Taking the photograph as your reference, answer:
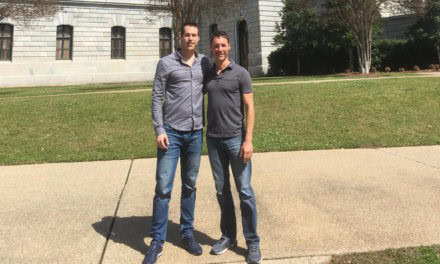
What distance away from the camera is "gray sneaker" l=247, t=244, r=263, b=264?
3.22 meters

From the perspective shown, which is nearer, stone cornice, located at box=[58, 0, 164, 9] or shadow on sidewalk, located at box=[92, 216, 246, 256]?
shadow on sidewalk, located at box=[92, 216, 246, 256]

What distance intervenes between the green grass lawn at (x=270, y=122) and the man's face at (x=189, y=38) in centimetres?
472

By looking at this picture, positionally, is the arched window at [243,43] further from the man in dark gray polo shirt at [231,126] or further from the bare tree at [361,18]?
the man in dark gray polo shirt at [231,126]

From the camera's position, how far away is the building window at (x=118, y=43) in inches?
1281

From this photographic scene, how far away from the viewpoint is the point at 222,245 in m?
3.47

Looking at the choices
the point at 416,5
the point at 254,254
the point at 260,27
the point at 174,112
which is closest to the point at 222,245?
the point at 254,254

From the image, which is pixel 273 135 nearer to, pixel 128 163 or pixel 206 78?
pixel 128 163

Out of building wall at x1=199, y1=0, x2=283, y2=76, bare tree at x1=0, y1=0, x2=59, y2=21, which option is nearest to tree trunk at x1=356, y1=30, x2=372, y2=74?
building wall at x1=199, y1=0, x2=283, y2=76

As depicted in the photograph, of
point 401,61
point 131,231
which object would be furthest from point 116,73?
point 131,231

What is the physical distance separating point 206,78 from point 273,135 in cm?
591

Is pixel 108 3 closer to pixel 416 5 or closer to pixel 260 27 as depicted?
pixel 260 27

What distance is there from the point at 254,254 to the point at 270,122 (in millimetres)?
7109

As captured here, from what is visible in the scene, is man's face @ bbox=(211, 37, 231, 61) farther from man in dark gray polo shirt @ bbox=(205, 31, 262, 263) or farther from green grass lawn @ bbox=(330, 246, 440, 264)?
green grass lawn @ bbox=(330, 246, 440, 264)

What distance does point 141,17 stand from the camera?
33.3 metres
